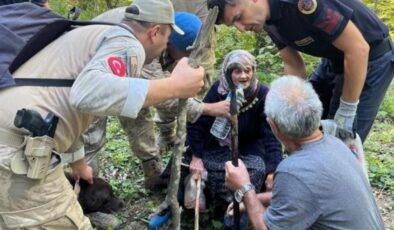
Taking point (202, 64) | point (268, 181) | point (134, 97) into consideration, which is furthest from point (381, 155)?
point (134, 97)

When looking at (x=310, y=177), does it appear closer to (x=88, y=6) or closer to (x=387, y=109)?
(x=387, y=109)

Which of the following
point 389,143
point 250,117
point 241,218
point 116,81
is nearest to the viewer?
point 116,81

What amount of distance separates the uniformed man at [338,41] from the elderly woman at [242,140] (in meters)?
0.37

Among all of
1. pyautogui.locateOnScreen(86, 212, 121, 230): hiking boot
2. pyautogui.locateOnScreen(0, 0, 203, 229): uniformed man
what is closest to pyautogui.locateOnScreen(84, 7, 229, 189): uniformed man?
pyautogui.locateOnScreen(86, 212, 121, 230): hiking boot

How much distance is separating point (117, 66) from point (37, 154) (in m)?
0.58

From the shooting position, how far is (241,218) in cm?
346

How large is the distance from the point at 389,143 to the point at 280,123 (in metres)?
3.71

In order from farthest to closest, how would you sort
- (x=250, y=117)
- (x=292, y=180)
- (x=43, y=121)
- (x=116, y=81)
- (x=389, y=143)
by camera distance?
(x=389, y=143) → (x=250, y=117) → (x=292, y=180) → (x=43, y=121) → (x=116, y=81)

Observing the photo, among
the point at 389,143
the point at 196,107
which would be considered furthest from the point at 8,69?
the point at 389,143

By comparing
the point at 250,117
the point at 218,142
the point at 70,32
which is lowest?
the point at 218,142

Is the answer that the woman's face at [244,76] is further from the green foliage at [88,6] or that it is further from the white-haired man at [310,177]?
the green foliage at [88,6]

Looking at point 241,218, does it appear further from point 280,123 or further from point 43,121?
point 43,121

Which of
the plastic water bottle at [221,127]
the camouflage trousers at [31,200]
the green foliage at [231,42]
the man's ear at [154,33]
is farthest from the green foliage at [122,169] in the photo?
the green foliage at [231,42]

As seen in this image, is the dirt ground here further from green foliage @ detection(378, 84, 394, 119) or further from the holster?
green foliage @ detection(378, 84, 394, 119)
